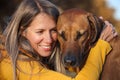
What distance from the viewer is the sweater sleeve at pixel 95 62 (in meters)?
2.86

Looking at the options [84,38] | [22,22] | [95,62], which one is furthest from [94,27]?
[22,22]

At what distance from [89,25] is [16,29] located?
0.55 m

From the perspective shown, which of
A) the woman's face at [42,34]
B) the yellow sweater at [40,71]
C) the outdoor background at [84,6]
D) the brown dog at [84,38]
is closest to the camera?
the yellow sweater at [40,71]

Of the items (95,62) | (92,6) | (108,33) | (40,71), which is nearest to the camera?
(40,71)

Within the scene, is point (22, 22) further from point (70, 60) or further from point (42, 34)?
point (70, 60)

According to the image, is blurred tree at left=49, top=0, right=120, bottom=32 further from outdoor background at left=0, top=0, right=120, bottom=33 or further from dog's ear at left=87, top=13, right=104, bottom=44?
dog's ear at left=87, top=13, right=104, bottom=44

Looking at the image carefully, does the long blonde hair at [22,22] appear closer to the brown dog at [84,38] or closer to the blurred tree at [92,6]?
the brown dog at [84,38]

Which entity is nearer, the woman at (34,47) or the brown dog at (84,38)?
the woman at (34,47)

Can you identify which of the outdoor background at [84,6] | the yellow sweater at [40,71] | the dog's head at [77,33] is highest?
the dog's head at [77,33]

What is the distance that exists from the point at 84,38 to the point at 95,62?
0.79ft

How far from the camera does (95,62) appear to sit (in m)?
2.93

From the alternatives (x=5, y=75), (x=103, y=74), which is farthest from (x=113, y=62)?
(x=5, y=75)

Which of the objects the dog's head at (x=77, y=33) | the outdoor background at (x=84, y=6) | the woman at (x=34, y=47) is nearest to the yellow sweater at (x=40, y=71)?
the woman at (x=34, y=47)

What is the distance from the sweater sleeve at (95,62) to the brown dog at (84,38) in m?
0.07
